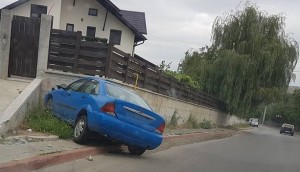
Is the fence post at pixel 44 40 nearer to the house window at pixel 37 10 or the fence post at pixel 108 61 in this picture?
the fence post at pixel 108 61

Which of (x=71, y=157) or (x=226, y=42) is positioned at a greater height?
(x=226, y=42)

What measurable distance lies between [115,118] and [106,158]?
0.85 m

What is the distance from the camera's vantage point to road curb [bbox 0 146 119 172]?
6.72m

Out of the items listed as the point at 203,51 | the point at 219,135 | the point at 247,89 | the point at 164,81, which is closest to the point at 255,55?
the point at 247,89

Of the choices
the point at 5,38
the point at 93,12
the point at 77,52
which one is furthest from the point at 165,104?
the point at 93,12

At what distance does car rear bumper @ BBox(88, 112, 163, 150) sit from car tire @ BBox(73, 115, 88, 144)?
0.81 ft

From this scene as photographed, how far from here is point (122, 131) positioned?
9602mm

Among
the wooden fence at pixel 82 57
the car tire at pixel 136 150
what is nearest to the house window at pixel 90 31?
the wooden fence at pixel 82 57

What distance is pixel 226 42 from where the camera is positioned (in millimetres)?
36188

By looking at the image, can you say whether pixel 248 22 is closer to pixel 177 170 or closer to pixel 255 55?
pixel 255 55

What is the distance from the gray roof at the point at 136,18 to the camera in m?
38.6

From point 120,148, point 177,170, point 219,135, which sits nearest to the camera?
point 177,170

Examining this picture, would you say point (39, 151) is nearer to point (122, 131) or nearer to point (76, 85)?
point (122, 131)

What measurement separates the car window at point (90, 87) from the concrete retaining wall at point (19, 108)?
1.41 metres
